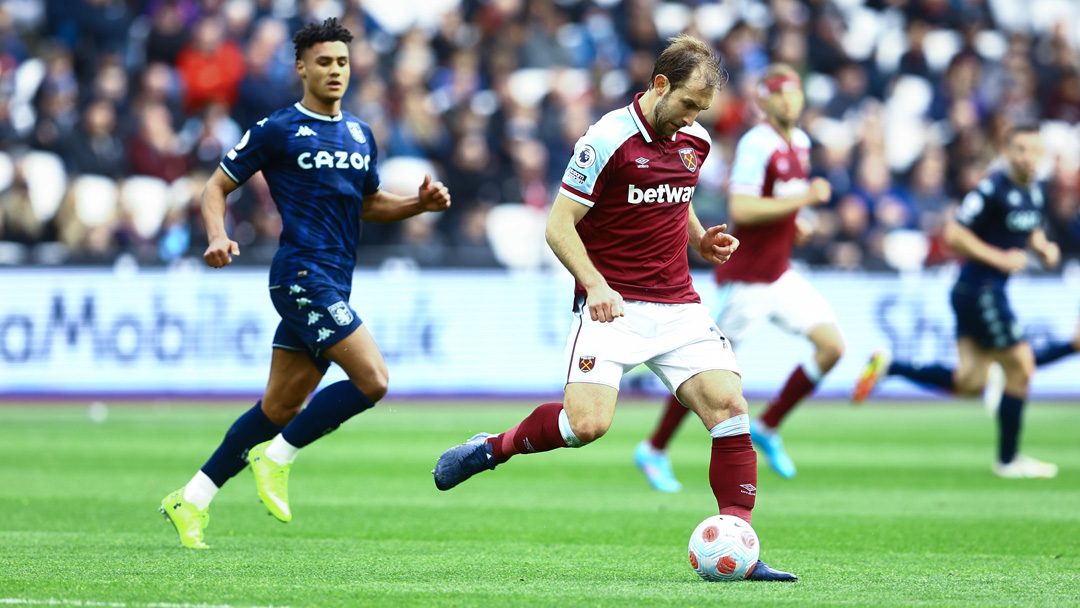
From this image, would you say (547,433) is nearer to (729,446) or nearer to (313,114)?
(729,446)

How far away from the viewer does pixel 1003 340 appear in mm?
11172

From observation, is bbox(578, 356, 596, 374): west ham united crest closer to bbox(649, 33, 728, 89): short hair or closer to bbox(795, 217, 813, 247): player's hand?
bbox(649, 33, 728, 89): short hair

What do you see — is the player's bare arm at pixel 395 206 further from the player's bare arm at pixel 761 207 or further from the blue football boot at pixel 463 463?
the player's bare arm at pixel 761 207

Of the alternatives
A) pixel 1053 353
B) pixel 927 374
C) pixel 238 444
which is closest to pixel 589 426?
pixel 238 444

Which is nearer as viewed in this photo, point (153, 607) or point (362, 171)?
point (153, 607)

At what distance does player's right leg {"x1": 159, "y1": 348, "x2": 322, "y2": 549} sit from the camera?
723cm

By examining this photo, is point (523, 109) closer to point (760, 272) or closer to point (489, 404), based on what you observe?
point (489, 404)

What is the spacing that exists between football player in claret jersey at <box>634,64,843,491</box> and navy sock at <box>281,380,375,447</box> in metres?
3.52

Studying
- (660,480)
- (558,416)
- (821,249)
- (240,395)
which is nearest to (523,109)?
(821,249)

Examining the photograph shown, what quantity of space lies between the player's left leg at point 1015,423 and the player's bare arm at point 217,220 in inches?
257

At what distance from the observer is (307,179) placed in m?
7.29

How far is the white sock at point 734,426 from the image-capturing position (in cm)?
621

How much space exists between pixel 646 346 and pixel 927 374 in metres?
6.47

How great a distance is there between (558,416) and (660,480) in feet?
12.8
